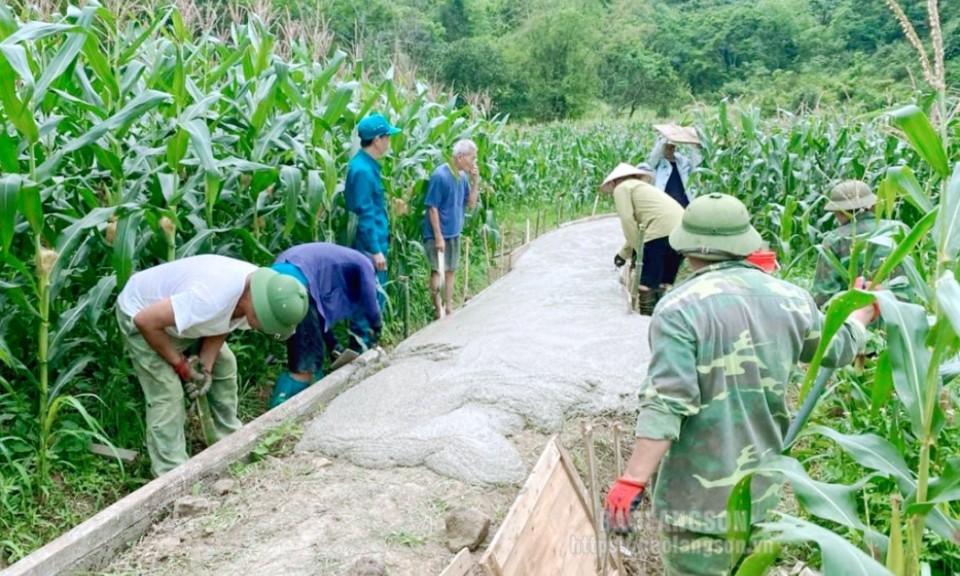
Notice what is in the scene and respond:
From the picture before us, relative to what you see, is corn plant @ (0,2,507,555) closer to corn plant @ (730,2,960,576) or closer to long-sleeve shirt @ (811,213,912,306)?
corn plant @ (730,2,960,576)

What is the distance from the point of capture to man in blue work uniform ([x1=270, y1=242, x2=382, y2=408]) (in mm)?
4309

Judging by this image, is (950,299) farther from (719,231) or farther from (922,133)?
(719,231)

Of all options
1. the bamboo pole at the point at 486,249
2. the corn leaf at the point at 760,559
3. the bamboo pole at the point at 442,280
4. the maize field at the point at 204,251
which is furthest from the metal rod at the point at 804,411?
the bamboo pole at the point at 486,249

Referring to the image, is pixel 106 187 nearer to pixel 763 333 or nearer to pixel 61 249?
pixel 61 249

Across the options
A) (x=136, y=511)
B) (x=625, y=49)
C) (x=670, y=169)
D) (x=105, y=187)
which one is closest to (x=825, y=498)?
(x=136, y=511)

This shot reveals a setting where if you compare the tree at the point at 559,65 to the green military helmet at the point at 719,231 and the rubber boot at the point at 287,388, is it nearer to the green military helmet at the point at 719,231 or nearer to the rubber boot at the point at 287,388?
the rubber boot at the point at 287,388

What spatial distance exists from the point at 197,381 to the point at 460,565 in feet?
6.48

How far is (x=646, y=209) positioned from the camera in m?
6.05

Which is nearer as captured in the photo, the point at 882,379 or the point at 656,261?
the point at 882,379

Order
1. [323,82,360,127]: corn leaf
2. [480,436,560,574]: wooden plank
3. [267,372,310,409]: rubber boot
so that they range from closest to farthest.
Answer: [480,436,560,574]: wooden plank < [267,372,310,409]: rubber boot < [323,82,360,127]: corn leaf

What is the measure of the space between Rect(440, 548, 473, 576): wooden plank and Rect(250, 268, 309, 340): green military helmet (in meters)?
1.54

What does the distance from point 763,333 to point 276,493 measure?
2.24 meters

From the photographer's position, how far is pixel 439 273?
21.0ft

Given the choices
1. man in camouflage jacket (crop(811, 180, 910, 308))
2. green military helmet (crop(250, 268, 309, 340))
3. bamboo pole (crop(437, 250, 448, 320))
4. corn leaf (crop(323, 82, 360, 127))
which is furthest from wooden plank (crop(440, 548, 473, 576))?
bamboo pole (crop(437, 250, 448, 320))
